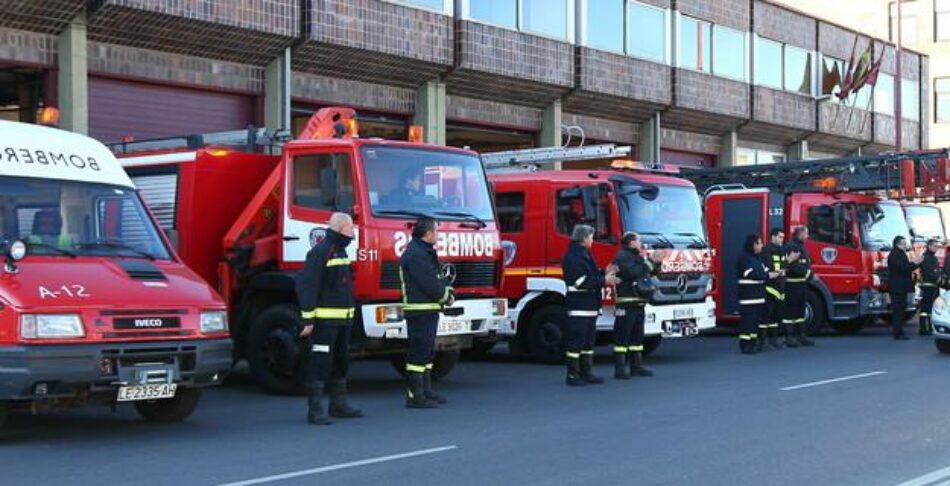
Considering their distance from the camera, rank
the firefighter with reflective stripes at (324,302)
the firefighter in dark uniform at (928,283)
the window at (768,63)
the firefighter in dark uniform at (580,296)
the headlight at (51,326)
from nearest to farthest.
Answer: the headlight at (51,326) → the firefighter with reflective stripes at (324,302) → the firefighter in dark uniform at (580,296) → the firefighter in dark uniform at (928,283) → the window at (768,63)

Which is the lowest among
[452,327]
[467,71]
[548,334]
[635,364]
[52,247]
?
[635,364]

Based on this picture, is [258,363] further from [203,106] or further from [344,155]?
[203,106]

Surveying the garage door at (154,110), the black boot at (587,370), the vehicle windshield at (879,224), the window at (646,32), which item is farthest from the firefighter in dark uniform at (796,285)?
the window at (646,32)

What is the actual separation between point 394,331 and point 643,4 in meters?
19.7

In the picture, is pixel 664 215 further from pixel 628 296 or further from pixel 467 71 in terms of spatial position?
pixel 467 71

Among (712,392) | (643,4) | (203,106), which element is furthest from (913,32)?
(712,392)

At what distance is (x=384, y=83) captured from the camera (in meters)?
23.2

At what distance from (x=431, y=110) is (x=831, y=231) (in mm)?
8281

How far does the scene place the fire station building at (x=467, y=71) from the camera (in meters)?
18.2

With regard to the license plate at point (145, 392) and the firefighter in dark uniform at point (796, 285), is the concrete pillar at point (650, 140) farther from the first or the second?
the license plate at point (145, 392)

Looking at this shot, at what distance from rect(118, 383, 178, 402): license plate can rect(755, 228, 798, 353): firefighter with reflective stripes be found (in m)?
10.6

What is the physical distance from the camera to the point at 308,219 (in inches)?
467

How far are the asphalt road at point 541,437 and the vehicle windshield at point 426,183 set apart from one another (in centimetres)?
196

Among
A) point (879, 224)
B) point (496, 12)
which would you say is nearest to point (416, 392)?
point (879, 224)
